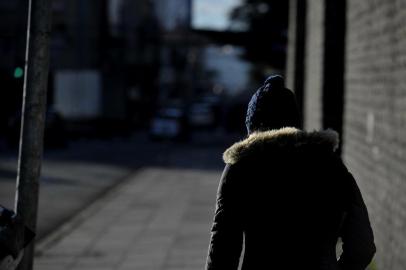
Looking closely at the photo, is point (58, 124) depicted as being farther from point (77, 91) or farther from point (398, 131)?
point (398, 131)

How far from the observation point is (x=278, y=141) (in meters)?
3.81

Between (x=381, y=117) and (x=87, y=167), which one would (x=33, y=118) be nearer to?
(x=381, y=117)

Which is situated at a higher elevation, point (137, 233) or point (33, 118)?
point (33, 118)

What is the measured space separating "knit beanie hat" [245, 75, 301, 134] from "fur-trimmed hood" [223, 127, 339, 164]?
0.23 ft

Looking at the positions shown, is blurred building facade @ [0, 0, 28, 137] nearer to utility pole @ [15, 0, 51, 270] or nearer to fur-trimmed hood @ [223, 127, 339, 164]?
utility pole @ [15, 0, 51, 270]

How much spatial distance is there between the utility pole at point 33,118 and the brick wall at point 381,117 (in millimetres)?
2835

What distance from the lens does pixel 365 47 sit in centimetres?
954

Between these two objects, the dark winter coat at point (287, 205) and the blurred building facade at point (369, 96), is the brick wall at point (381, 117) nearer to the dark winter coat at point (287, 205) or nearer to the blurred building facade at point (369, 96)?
the blurred building facade at point (369, 96)

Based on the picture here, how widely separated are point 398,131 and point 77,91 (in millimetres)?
43026

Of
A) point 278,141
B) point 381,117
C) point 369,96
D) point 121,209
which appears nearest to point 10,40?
point 121,209

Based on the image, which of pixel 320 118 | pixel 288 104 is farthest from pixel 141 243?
pixel 288 104

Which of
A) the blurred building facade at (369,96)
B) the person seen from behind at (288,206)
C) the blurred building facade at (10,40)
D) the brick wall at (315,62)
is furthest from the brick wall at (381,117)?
the blurred building facade at (10,40)

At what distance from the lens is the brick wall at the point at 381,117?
7.14 m

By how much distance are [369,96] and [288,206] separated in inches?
218
